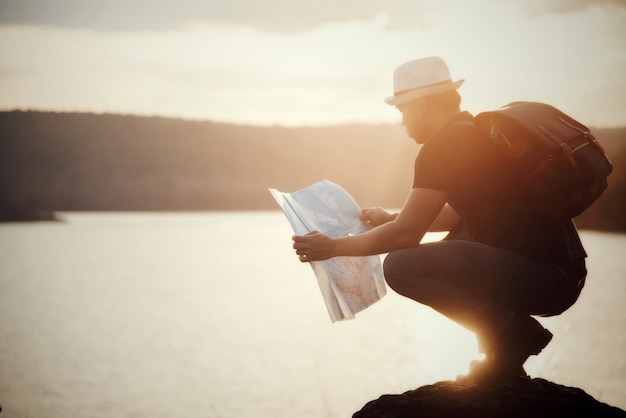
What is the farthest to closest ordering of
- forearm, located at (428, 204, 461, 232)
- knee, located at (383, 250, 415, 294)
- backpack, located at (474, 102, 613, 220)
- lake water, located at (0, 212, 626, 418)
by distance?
lake water, located at (0, 212, 626, 418) → forearm, located at (428, 204, 461, 232) → knee, located at (383, 250, 415, 294) → backpack, located at (474, 102, 613, 220)

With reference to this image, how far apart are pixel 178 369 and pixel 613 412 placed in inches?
172

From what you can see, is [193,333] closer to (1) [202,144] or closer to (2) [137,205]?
(2) [137,205]

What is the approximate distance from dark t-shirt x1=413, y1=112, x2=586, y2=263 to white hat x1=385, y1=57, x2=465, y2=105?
170 mm

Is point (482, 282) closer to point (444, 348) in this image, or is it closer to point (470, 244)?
point (470, 244)

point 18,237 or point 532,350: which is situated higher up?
point 18,237

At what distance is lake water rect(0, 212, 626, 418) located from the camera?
19.1ft

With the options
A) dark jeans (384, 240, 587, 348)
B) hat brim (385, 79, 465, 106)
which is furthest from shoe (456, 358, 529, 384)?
hat brim (385, 79, 465, 106)

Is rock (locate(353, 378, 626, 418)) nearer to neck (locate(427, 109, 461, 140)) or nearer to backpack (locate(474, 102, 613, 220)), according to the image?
backpack (locate(474, 102, 613, 220))

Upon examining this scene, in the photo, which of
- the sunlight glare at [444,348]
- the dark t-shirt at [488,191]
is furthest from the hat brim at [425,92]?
the sunlight glare at [444,348]

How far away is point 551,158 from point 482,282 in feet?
1.98

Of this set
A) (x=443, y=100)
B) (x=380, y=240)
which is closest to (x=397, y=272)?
(x=380, y=240)

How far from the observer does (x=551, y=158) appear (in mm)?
2867

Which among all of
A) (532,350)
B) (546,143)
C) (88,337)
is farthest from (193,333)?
(546,143)

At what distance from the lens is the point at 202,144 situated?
54125 millimetres
